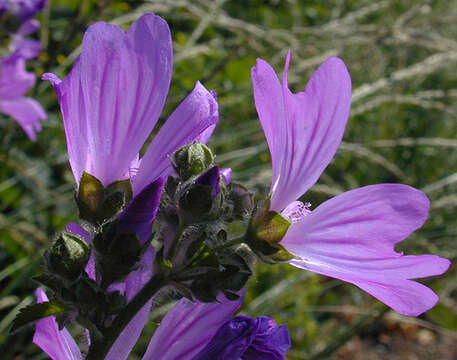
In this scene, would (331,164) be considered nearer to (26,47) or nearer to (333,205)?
(26,47)

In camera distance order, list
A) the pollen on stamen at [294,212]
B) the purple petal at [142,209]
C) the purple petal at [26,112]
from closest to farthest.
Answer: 1. the purple petal at [142,209]
2. the pollen on stamen at [294,212]
3. the purple petal at [26,112]

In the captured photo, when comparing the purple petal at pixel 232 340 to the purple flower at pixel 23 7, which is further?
the purple flower at pixel 23 7

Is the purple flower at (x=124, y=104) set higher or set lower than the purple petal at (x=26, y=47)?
higher

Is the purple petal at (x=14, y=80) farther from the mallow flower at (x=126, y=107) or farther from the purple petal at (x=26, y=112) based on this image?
the mallow flower at (x=126, y=107)

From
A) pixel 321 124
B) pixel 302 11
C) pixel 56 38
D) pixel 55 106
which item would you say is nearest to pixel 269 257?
pixel 321 124

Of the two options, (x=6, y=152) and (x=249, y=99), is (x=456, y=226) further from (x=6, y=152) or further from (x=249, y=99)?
(x=6, y=152)

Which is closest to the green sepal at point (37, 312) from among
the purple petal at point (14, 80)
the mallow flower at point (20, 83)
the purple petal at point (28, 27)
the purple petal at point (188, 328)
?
the purple petal at point (188, 328)

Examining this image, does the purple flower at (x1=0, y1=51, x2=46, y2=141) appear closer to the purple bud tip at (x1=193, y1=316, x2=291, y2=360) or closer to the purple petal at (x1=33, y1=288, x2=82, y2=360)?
the purple petal at (x1=33, y1=288, x2=82, y2=360)
